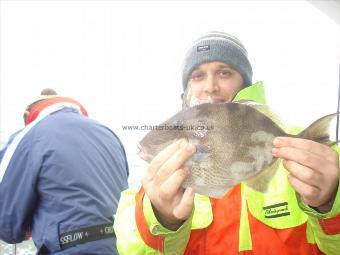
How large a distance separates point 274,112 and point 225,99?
1.71 ft

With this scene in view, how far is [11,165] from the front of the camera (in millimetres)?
2166

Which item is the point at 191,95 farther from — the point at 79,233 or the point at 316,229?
the point at 79,233

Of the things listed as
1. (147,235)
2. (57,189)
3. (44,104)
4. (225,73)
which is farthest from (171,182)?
(44,104)

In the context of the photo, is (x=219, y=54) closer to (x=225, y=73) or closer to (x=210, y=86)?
(x=225, y=73)

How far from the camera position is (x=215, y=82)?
182 centimetres

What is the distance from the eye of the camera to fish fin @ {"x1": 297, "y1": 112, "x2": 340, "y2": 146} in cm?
115

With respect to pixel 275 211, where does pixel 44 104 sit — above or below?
above

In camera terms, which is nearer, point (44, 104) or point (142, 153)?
point (142, 153)

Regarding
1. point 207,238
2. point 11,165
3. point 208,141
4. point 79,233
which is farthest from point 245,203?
point 11,165

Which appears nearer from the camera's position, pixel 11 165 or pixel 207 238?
pixel 207 238

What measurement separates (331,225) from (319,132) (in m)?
0.37

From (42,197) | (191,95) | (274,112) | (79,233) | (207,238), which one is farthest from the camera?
(42,197)

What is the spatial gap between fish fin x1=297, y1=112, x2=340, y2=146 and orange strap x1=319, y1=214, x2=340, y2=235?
29cm

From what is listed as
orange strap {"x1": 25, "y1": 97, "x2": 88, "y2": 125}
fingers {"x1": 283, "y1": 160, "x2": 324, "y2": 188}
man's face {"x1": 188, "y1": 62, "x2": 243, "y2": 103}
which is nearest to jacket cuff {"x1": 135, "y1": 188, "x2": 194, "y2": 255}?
fingers {"x1": 283, "y1": 160, "x2": 324, "y2": 188}
